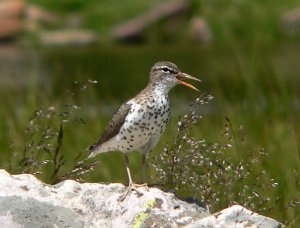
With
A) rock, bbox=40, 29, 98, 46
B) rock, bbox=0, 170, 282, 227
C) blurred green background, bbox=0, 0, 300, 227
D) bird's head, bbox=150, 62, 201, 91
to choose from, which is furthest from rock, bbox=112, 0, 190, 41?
rock, bbox=0, 170, 282, 227

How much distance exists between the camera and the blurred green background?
7.11 m

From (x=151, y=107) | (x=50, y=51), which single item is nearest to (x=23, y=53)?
(x=50, y=51)

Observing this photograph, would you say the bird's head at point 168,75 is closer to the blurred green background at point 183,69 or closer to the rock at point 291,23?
the blurred green background at point 183,69

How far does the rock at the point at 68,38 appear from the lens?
104ft

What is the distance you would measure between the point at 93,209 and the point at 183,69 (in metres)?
17.8

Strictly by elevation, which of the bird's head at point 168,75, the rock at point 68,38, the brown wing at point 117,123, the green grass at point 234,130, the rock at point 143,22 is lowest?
the rock at point 68,38

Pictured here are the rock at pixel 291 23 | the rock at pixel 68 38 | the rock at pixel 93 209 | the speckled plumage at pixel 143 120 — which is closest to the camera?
the rock at pixel 93 209

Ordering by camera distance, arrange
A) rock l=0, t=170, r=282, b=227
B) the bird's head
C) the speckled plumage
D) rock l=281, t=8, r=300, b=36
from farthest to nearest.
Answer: rock l=281, t=8, r=300, b=36 → the bird's head → the speckled plumage → rock l=0, t=170, r=282, b=227

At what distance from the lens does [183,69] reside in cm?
2231

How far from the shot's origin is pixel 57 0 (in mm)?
37344

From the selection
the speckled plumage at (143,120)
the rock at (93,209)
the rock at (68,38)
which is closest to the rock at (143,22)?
the rock at (68,38)

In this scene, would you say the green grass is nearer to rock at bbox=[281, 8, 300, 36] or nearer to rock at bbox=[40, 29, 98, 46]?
rock at bbox=[281, 8, 300, 36]

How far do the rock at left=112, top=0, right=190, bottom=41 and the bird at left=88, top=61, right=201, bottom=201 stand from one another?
26555 mm

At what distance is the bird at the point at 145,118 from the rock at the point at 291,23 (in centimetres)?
2465
